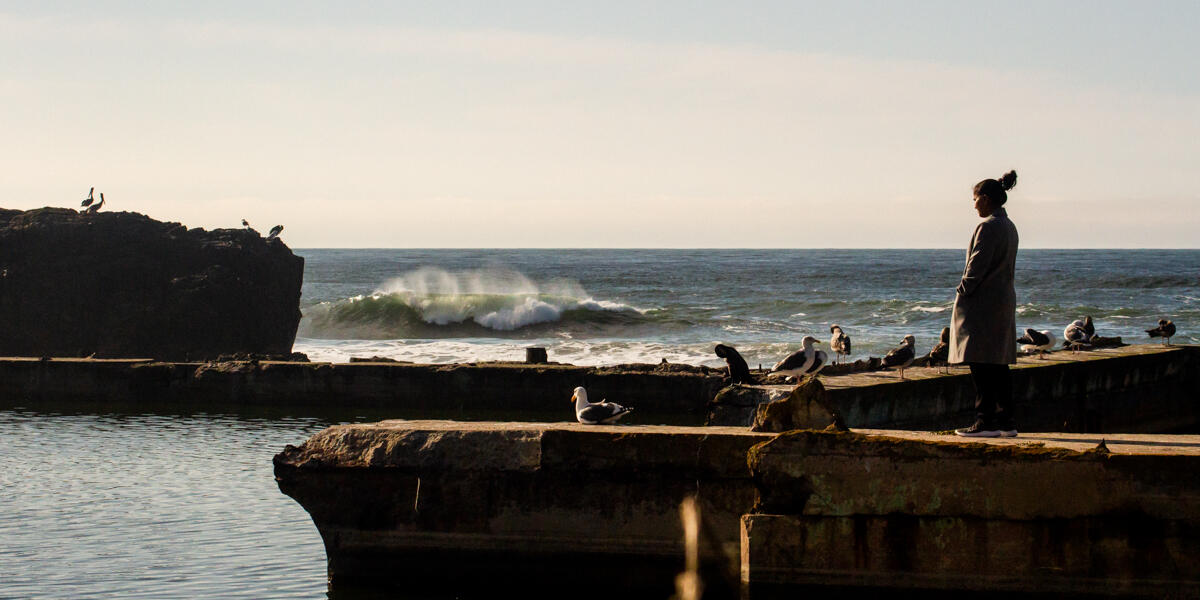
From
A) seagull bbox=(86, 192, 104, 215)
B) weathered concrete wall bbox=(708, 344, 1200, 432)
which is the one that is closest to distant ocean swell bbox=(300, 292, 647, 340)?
seagull bbox=(86, 192, 104, 215)

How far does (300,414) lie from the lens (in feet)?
55.8

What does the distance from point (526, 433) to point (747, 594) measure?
1591 millimetres

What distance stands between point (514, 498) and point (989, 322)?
2979 millimetres

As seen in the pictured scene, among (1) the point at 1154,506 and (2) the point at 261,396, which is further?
(2) the point at 261,396

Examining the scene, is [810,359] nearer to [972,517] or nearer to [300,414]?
[972,517]

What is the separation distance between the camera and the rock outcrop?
24078mm

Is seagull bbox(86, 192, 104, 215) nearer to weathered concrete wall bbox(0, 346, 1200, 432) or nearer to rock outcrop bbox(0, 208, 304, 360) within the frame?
rock outcrop bbox(0, 208, 304, 360)

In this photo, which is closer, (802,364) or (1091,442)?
(1091,442)

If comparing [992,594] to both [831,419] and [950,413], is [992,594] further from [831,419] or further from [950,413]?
[950,413]

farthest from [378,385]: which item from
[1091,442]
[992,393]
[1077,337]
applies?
[1091,442]

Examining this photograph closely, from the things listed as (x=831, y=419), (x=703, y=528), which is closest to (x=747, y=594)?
(x=703, y=528)

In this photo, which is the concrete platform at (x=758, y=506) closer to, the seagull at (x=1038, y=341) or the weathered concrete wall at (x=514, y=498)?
the weathered concrete wall at (x=514, y=498)

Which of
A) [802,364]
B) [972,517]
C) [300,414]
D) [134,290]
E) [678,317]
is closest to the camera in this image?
[972,517]

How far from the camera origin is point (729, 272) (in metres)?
87.2
